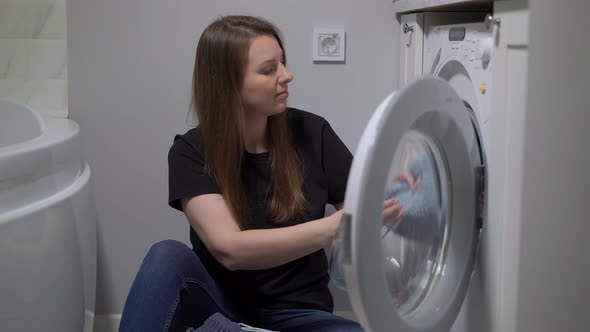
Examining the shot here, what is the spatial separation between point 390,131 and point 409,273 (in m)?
0.34

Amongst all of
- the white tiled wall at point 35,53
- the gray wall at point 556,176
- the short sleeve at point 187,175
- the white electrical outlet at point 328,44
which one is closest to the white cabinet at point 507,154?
the gray wall at point 556,176

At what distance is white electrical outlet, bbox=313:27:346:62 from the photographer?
6.04 feet

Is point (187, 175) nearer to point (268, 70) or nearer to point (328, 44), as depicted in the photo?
point (268, 70)

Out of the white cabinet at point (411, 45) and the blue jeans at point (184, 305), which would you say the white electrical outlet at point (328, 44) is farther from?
the blue jeans at point (184, 305)

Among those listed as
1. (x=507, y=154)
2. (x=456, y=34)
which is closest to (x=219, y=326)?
(x=507, y=154)

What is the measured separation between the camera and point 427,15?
1.59m

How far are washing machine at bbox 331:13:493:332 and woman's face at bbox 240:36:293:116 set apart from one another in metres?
0.34

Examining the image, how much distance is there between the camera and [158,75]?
6.09 feet

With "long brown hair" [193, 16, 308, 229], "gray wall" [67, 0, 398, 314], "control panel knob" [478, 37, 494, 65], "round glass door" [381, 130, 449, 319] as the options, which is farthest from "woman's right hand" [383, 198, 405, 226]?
"gray wall" [67, 0, 398, 314]

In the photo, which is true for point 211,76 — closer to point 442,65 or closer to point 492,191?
point 442,65

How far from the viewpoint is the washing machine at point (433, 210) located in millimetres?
950

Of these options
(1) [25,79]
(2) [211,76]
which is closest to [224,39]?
(2) [211,76]

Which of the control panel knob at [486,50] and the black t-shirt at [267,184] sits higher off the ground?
the control panel knob at [486,50]

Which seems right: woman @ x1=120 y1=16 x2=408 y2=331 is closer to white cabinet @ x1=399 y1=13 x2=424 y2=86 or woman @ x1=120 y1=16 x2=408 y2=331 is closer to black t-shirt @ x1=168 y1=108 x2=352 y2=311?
black t-shirt @ x1=168 y1=108 x2=352 y2=311
